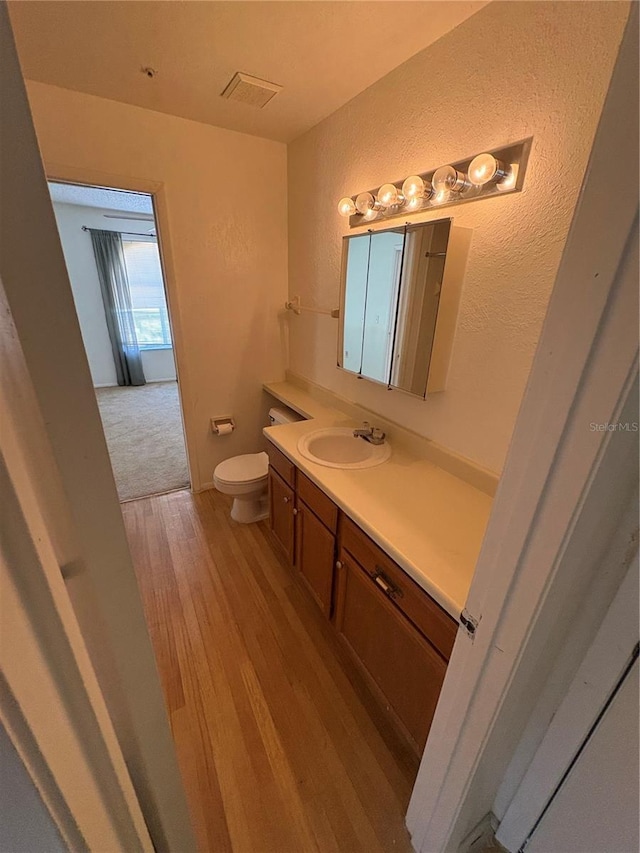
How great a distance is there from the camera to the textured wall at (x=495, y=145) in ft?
2.93

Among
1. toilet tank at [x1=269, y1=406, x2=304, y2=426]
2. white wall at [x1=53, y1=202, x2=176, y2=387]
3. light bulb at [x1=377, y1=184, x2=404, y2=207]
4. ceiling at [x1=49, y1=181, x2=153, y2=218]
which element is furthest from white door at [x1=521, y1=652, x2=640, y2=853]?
white wall at [x1=53, y1=202, x2=176, y2=387]

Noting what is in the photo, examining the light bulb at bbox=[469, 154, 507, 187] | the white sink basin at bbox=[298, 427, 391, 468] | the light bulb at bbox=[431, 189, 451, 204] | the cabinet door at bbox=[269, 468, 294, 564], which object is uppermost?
the light bulb at bbox=[469, 154, 507, 187]

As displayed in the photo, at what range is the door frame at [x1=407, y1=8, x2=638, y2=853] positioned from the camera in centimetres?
40

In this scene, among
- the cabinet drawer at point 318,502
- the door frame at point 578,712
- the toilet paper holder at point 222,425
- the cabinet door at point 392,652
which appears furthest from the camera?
the toilet paper holder at point 222,425

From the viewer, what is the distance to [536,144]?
98 centimetres

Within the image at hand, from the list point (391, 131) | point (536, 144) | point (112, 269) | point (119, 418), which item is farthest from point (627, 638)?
point (112, 269)

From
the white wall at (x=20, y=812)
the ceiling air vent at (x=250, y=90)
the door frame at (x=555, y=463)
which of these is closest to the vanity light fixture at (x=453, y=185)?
the ceiling air vent at (x=250, y=90)

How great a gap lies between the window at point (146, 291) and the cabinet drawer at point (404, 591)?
4.51 meters

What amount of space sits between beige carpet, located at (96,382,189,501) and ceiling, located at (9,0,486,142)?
6.58ft

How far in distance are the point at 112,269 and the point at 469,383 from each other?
17.0ft

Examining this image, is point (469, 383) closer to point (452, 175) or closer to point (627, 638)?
point (452, 175)

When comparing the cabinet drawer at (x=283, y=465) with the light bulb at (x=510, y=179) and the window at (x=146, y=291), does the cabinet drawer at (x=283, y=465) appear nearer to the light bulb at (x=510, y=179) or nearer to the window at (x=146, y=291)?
the light bulb at (x=510, y=179)

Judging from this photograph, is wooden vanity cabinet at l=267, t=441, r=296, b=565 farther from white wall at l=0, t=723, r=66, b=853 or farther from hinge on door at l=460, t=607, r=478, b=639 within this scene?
white wall at l=0, t=723, r=66, b=853

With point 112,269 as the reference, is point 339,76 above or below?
above
